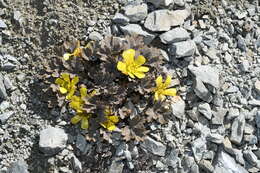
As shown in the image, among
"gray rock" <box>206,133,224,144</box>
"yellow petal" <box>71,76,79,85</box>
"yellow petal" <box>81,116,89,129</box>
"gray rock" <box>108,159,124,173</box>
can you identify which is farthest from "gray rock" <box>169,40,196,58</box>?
"gray rock" <box>108,159,124,173</box>

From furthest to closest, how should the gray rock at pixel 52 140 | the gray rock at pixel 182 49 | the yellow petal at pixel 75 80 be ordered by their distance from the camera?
the gray rock at pixel 182 49, the yellow petal at pixel 75 80, the gray rock at pixel 52 140

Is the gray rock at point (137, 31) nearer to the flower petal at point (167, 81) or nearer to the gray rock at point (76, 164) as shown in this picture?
the flower petal at point (167, 81)

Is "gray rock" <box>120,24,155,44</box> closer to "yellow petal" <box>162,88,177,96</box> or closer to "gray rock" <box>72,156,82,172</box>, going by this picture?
"yellow petal" <box>162,88,177,96</box>

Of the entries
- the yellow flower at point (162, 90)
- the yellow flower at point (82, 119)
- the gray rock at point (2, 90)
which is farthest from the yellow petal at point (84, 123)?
the gray rock at point (2, 90)

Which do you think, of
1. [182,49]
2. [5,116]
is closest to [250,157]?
[182,49]

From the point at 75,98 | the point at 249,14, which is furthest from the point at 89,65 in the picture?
the point at 249,14

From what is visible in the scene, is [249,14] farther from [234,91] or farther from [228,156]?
[228,156]
